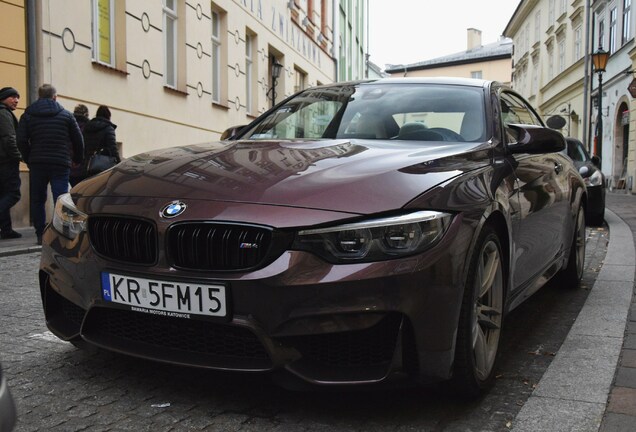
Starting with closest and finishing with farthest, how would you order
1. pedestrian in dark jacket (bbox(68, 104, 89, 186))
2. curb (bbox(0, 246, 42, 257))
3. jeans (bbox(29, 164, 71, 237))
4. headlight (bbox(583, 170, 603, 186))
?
curb (bbox(0, 246, 42, 257)) → jeans (bbox(29, 164, 71, 237)) → pedestrian in dark jacket (bbox(68, 104, 89, 186)) → headlight (bbox(583, 170, 603, 186))

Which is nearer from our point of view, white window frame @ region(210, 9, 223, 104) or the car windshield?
the car windshield

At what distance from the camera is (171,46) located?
1314 centimetres

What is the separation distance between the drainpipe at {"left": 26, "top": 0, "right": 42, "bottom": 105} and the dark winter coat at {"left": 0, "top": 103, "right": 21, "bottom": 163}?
124cm

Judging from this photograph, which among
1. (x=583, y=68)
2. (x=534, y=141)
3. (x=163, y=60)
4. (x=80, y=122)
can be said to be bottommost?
(x=534, y=141)

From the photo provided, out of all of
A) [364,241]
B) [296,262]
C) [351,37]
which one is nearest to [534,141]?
[364,241]

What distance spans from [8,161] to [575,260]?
20.3 ft

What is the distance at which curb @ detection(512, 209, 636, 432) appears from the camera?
2.59 m

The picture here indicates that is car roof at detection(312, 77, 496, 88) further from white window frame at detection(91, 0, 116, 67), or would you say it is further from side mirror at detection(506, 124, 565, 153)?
white window frame at detection(91, 0, 116, 67)

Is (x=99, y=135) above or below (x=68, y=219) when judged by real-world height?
above

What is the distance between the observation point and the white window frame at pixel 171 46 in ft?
42.2

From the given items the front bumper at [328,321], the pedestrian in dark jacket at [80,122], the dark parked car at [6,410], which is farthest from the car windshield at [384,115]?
the pedestrian in dark jacket at [80,122]

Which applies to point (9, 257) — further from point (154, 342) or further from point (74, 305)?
point (154, 342)

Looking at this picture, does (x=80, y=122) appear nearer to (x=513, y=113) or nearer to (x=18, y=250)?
(x=18, y=250)

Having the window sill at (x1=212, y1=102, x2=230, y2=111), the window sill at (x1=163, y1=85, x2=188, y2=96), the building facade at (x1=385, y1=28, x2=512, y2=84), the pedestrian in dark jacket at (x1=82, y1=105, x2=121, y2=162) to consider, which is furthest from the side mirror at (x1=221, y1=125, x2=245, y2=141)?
the building facade at (x1=385, y1=28, x2=512, y2=84)
